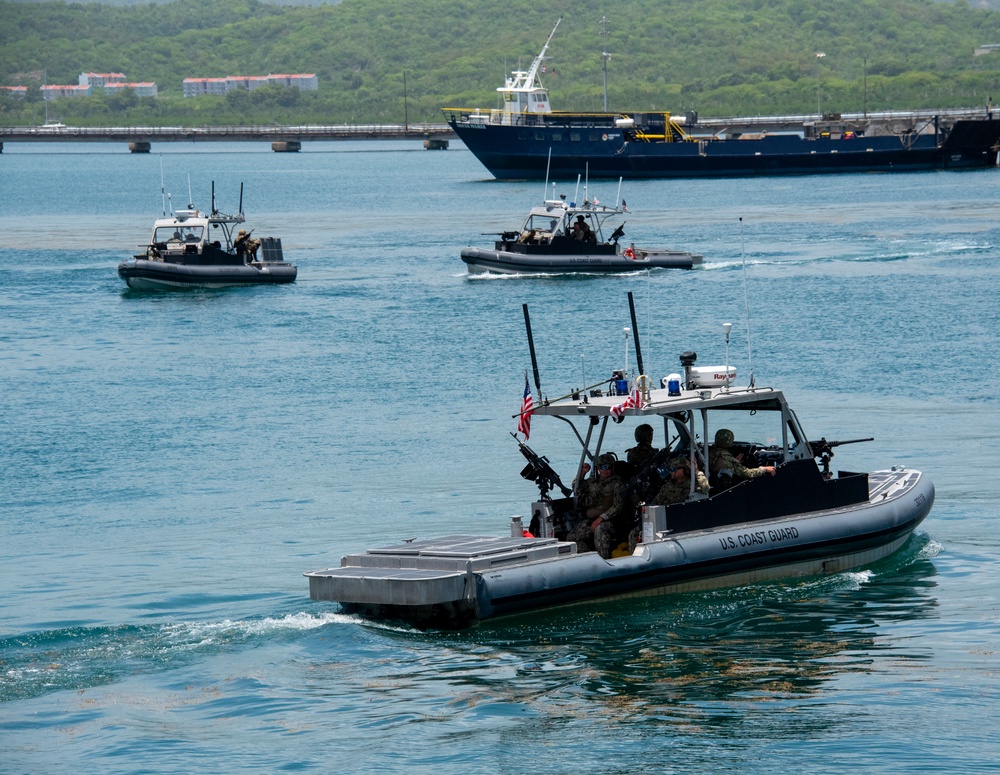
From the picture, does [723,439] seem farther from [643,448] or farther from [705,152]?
[705,152]

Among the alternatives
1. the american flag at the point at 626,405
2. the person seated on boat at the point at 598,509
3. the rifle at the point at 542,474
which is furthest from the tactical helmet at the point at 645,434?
the rifle at the point at 542,474

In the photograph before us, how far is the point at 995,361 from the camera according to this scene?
3325 cm

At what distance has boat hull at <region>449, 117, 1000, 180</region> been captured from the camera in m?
103

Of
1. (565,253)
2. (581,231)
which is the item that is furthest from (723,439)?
(581,231)

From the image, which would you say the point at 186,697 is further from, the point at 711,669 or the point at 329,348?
the point at 329,348

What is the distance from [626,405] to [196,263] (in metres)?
35.2

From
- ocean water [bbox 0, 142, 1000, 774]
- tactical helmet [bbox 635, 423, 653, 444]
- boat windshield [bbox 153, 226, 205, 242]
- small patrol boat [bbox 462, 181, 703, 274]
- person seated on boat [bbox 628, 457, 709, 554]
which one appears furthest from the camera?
boat windshield [bbox 153, 226, 205, 242]

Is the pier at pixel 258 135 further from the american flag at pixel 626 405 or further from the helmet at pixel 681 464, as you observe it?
the american flag at pixel 626 405

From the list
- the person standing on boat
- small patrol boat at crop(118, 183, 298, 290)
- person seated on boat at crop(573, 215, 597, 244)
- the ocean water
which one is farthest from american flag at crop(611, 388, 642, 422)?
the person standing on boat

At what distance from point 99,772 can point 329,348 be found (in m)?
26.5

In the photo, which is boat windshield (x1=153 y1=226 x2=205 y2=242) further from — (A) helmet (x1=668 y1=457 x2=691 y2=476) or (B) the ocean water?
(A) helmet (x1=668 y1=457 x2=691 y2=476)

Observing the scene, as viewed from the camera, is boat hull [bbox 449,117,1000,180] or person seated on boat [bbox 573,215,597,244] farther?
boat hull [bbox 449,117,1000,180]

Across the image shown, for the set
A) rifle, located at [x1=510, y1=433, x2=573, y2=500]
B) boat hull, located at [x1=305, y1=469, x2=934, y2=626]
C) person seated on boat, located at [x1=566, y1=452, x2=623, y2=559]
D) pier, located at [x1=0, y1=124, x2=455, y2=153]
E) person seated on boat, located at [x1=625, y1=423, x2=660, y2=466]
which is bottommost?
boat hull, located at [x1=305, y1=469, x2=934, y2=626]

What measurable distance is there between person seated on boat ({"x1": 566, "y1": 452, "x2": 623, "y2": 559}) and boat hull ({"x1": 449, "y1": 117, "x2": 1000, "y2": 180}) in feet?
282
